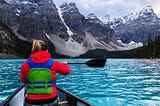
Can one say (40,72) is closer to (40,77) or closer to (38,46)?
A: (40,77)

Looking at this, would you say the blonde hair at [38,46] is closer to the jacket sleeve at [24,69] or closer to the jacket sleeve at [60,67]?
the jacket sleeve at [24,69]

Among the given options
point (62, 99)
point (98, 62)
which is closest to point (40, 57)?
point (98, 62)

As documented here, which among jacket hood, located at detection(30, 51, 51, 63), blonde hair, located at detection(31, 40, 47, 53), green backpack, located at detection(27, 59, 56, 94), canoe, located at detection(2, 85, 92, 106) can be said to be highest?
blonde hair, located at detection(31, 40, 47, 53)

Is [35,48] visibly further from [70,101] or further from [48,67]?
[70,101]

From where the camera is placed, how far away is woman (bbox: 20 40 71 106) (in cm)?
811

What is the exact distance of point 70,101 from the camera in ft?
41.9

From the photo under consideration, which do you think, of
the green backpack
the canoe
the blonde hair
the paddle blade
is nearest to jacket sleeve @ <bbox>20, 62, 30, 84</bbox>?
the green backpack

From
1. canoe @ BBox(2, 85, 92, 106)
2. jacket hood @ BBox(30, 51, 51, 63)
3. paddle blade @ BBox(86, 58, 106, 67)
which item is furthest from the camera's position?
paddle blade @ BBox(86, 58, 106, 67)

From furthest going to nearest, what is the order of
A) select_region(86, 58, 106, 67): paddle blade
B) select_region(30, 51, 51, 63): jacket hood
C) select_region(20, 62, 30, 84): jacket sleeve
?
select_region(86, 58, 106, 67): paddle blade, select_region(20, 62, 30, 84): jacket sleeve, select_region(30, 51, 51, 63): jacket hood

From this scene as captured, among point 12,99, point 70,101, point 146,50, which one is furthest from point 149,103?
point 146,50

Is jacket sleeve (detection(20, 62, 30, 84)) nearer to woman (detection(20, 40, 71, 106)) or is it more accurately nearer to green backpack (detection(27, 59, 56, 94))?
woman (detection(20, 40, 71, 106))

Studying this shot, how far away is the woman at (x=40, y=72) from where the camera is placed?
811 centimetres

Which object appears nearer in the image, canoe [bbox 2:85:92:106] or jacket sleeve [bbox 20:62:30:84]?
jacket sleeve [bbox 20:62:30:84]

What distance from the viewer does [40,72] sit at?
8.12 metres
